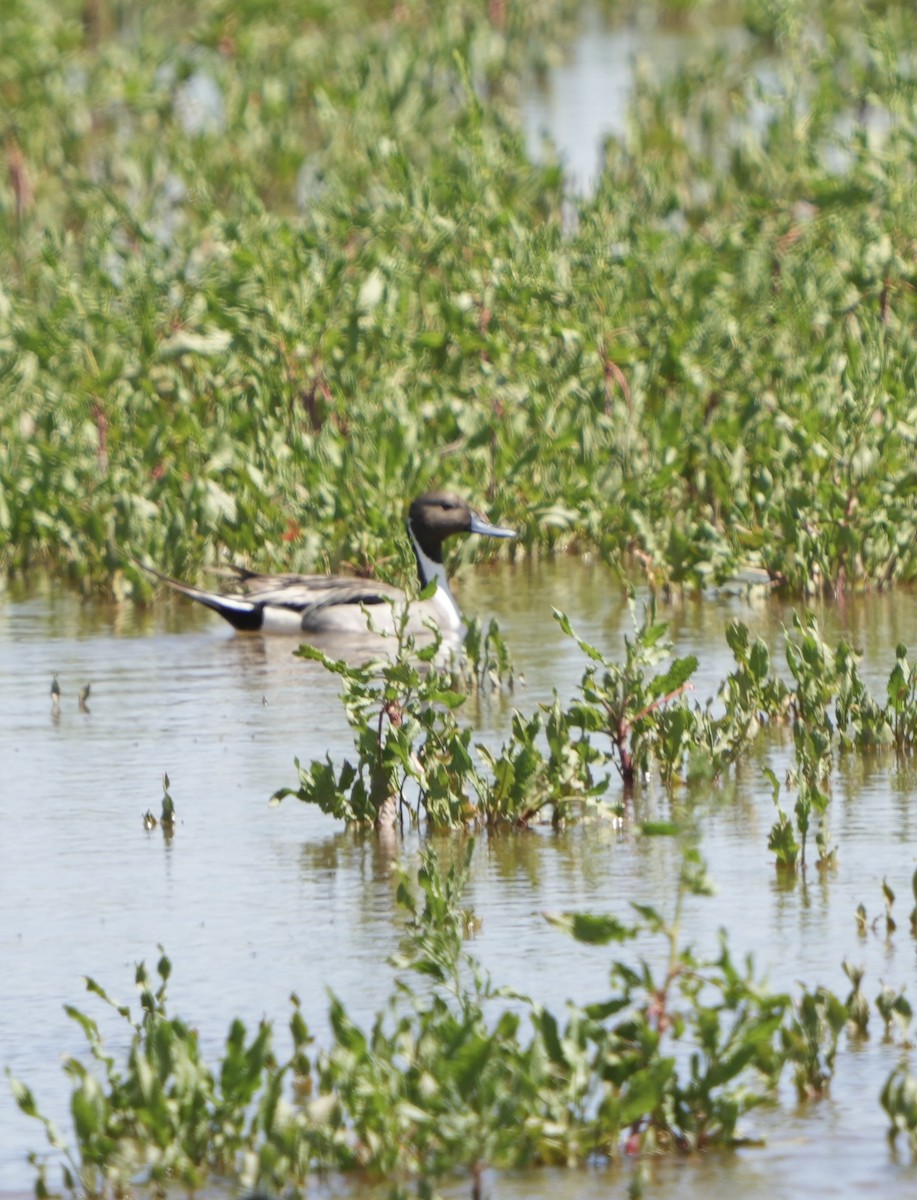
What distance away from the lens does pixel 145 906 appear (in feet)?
22.5

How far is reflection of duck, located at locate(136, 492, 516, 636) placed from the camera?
11.0m

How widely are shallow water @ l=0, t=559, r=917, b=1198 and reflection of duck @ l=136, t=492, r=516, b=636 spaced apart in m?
0.69

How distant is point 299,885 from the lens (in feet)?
23.1

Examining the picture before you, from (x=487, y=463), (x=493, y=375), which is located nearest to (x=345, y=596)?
(x=487, y=463)

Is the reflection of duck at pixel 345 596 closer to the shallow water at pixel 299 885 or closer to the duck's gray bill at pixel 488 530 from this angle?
the duck's gray bill at pixel 488 530

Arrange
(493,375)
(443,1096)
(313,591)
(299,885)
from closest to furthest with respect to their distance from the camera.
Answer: (443,1096), (299,885), (313,591), (493,375)

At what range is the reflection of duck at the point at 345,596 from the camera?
11.0m

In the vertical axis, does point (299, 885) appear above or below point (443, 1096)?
above

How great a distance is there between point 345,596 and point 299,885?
4006 mm

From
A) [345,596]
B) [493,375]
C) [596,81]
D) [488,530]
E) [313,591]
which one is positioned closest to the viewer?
[345,596]

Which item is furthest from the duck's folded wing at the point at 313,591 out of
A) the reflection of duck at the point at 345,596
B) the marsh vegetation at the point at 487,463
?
the marsh vegetation at the point at 487,463

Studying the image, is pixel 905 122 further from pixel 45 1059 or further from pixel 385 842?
pixel 45 1059

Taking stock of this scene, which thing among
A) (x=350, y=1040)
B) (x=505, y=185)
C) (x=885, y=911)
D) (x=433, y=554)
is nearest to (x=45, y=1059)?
(x=350, y=1040)

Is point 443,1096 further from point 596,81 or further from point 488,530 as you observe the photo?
point 596,81
